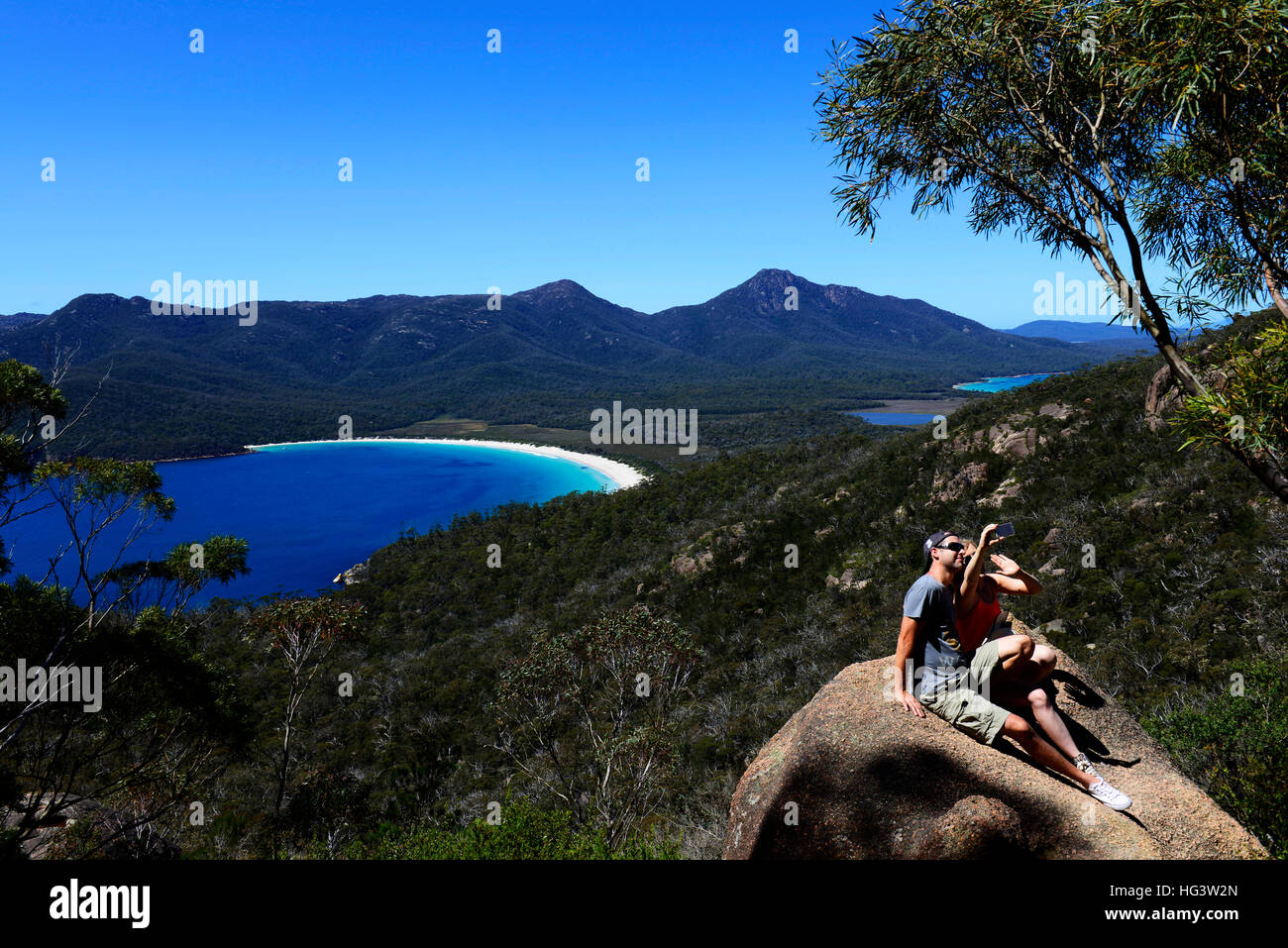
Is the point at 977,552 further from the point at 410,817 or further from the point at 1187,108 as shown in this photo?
the point at 410,817

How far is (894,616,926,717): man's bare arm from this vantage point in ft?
16.5

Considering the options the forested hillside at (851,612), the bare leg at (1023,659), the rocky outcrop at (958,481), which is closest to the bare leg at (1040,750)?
the bare leg at (1023,659)

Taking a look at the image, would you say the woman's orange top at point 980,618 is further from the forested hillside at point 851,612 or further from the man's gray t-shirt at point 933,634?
the forested hillside at point 851,612

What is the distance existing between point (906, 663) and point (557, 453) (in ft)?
398

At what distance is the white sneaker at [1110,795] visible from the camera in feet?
14.9

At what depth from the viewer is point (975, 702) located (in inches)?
197

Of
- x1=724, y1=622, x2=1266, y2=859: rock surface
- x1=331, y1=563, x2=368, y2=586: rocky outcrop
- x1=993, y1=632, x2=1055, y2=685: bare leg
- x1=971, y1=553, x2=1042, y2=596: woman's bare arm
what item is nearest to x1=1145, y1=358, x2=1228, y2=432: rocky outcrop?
x1=971, y1=553, x2=1042, y2=596: woman's bare arm

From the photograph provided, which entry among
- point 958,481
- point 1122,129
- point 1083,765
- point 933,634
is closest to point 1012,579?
point 933,634

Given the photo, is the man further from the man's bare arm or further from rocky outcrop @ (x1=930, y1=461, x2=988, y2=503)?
rocky outcrop @ (x1=930, y1=461, x2=988, y2=503)

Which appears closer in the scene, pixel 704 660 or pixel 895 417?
pixel 704 660

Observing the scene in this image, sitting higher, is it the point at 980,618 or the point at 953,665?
the point at 980,618

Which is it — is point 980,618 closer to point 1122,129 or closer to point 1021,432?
point 1122,129
